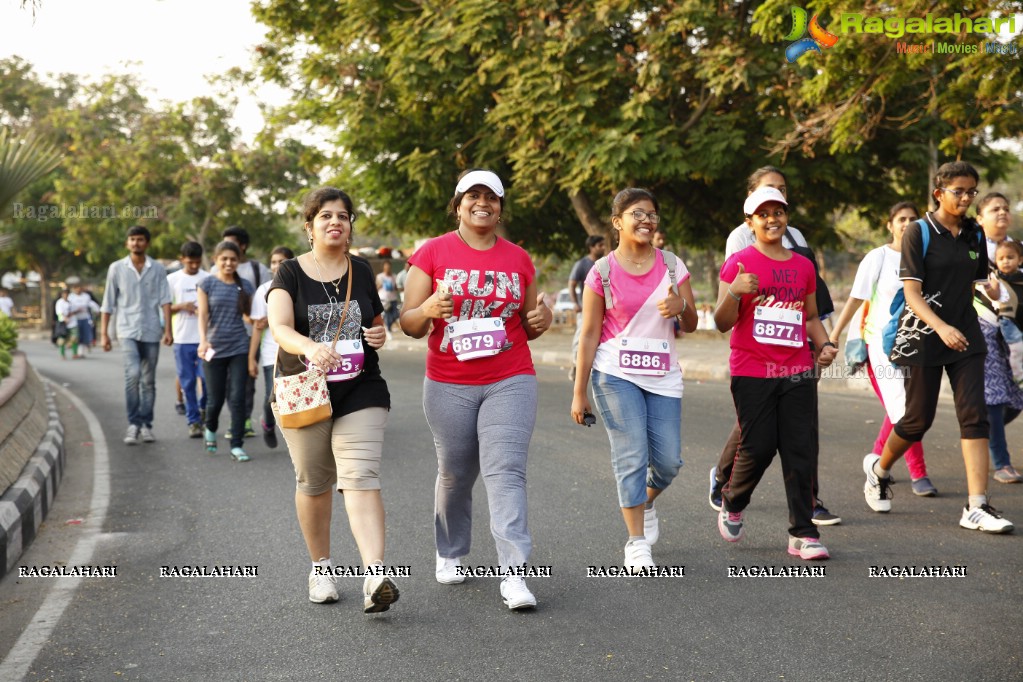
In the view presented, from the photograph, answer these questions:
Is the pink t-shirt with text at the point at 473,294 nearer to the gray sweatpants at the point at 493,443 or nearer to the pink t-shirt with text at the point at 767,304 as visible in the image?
the gray sweatpants at the point at 493,443

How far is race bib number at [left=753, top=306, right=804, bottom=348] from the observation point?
211 inches

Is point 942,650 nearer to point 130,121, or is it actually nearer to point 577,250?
point 577,250

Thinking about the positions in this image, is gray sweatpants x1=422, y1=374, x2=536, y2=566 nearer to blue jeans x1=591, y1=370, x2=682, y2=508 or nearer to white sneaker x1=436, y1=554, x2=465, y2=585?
white sneaker x1=436, y1=554, x2=465, y2=585

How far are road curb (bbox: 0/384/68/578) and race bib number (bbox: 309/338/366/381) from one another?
225cm

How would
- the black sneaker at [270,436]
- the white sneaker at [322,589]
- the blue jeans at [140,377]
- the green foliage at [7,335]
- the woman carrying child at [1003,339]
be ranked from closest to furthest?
the white sneaker at [322,589]
the woman carrying child at [1003,339]
the black sneaker at [270,436]
the blue jeans at [140,377]
the green foliage at [7,335]

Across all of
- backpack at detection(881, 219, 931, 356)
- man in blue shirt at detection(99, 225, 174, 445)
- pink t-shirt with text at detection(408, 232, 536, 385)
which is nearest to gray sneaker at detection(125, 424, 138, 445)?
man in blue shirt at detection(99, 225, 174, 445)

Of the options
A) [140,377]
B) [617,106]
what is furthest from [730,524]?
[617,106]

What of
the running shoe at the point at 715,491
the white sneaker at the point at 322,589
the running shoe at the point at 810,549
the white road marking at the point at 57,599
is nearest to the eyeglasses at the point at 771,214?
the running shoe at the point at 810,549

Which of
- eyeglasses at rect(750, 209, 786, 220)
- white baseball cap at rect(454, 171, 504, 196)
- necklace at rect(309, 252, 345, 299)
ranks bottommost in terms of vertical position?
necklace at rect(309, 252, 345, 299)

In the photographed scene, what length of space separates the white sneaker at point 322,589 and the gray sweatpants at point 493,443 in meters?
0.62

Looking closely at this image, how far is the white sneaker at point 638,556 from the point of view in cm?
522

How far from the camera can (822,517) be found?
6258mm

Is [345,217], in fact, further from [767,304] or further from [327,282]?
[767,304]

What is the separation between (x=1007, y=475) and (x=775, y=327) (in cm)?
280
